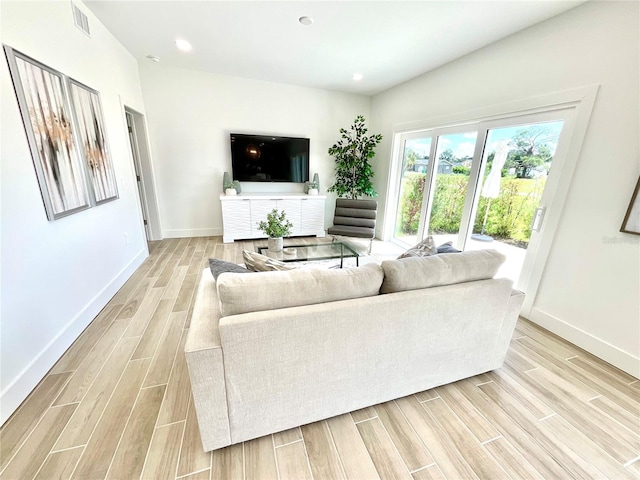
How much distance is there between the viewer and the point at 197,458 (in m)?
1.18

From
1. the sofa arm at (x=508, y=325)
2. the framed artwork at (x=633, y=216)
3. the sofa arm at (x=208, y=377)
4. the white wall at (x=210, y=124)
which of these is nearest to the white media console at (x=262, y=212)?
the white wall at (x=210, y=124)

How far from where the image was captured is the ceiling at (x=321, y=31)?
2.09 metres

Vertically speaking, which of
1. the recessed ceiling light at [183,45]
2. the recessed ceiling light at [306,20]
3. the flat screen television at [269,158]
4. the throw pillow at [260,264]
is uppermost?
the recessed ceiling light at [183,45]

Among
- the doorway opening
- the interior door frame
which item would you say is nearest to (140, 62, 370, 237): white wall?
the doorway opening

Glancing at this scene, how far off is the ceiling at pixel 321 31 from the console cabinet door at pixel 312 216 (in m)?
1.97

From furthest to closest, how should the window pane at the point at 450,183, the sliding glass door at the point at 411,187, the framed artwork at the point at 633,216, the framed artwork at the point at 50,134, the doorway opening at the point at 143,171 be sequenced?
the sliding glass door at the point at 411,187 < the doorway opening at the point at 143,171 < the window pane at the point at 450,183 < the framed artwork at the point at 633,216 < the framed artwork at the point at 50,134

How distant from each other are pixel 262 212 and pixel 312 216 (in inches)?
35.5

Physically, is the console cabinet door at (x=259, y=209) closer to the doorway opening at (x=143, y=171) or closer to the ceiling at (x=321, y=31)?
the doorway opening at (x=143, y=171)

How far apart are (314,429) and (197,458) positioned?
1.83 ft

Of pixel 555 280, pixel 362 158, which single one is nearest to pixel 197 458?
pixel 555 280

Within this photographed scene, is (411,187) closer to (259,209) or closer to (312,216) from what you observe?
(312,216)

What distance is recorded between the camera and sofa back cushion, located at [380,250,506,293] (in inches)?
51.6

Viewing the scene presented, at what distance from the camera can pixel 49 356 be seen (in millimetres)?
1650

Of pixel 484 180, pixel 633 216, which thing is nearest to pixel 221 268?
pixel 633 216
